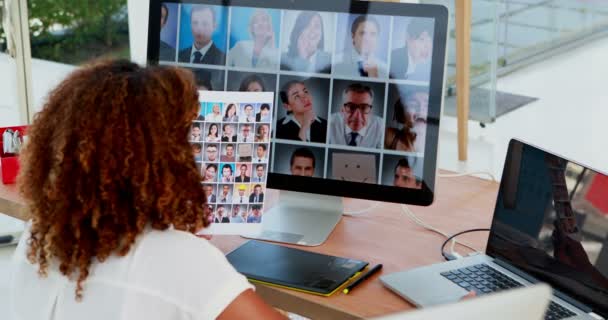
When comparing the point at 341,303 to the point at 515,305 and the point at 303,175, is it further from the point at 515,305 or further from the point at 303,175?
the point at 515,305

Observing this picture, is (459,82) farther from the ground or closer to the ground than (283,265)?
farther from the ground

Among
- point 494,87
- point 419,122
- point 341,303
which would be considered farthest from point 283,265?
point 494,87

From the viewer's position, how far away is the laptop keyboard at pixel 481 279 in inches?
56.4

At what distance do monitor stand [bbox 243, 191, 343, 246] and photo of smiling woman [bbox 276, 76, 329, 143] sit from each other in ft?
0.53

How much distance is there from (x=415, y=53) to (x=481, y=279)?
473 mm

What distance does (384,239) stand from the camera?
1646mm

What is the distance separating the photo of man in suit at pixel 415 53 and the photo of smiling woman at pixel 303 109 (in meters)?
0.15

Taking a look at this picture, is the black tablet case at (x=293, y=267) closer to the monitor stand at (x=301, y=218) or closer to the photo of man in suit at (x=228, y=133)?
the monitor stand at (x=301, y=218)

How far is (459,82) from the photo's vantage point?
2.53 meters

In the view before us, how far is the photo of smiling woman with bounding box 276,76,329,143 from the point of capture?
5.46 ft

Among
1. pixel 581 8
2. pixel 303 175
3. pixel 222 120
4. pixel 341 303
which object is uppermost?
pixel 581 8

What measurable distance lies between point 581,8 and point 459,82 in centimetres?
214

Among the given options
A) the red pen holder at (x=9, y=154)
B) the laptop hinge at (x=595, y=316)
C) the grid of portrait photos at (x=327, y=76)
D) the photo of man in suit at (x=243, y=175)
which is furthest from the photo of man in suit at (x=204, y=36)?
the laptop hinge at (x=595, y=316)

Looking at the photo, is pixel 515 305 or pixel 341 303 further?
pixel 341 303
